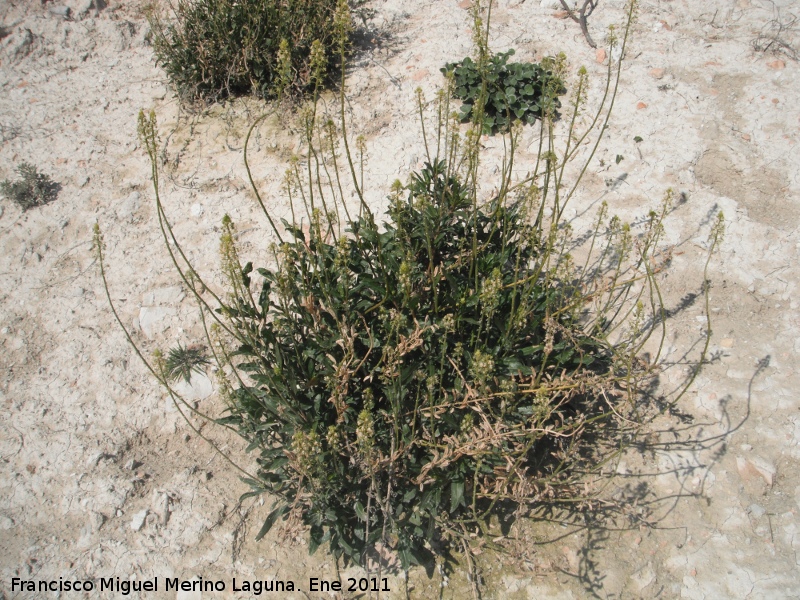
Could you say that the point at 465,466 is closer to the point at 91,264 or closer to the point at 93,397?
the point at 93,397

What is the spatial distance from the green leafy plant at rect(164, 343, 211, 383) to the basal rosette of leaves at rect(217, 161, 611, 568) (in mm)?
933

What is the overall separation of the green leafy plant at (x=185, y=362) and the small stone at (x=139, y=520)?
814mm

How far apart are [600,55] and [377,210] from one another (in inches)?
99.7

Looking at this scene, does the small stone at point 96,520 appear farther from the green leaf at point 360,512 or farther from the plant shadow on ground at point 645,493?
the plant shadow on ground at point 645,493

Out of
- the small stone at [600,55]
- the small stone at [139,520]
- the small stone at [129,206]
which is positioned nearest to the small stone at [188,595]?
the small stone at [139,520]

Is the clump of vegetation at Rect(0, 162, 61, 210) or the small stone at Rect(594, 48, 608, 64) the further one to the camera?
the small stone at Rect(594, 48, 608, 64)

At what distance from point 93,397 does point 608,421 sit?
3089 millimetres

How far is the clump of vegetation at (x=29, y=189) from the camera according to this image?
4.81 metres

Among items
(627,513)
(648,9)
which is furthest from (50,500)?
(648,9)

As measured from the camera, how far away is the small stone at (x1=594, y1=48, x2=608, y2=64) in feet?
17.7

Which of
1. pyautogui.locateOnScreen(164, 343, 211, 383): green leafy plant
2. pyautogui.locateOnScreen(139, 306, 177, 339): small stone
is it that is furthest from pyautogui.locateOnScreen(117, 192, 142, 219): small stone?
pyautogui.locateOnScreen(164, 343, 211, 383): green leafy plant

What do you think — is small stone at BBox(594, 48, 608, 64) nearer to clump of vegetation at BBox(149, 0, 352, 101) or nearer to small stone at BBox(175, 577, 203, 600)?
clump of vegetation at BBox(149, 0, 352, 101)

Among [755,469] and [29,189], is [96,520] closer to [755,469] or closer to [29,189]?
[29,189]

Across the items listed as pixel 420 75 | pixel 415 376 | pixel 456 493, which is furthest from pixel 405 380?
pixel 420 75
